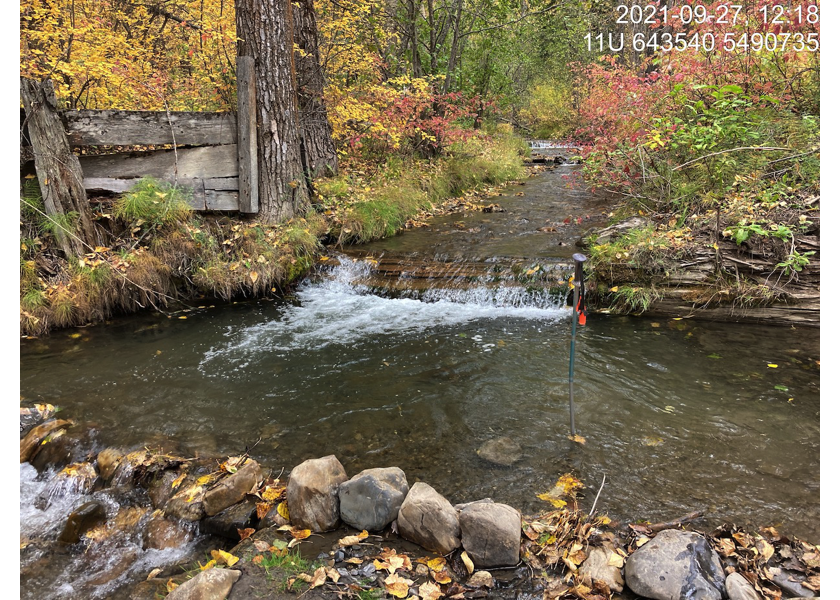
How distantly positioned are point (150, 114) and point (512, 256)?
19.3ft

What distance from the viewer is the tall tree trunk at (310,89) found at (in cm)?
943

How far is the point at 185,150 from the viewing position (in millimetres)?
7660

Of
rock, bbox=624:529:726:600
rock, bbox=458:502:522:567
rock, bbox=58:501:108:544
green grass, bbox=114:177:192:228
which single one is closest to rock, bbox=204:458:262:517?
rock, bbox=58:501:108:544

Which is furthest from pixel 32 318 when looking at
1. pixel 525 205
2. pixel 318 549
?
pixel 525 205

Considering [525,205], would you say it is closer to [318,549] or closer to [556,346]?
[556,346]

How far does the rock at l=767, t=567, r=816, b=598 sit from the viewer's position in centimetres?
267

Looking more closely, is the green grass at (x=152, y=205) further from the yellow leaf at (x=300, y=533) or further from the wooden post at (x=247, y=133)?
the yellow leaf at (x=300, y=533)

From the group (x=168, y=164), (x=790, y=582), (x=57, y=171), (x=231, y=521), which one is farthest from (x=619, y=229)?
(x=57, y=171)

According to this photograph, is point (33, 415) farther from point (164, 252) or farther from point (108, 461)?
point (164, 252)

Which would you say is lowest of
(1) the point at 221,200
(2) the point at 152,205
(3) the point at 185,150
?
(2) the point at 152,205

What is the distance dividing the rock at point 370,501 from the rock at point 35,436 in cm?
289

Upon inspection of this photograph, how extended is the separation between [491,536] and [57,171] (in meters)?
7.16

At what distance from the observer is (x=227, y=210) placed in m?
8.06

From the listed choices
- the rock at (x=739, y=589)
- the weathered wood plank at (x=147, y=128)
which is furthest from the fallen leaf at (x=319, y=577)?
the weathered wood plank at (x=147, y=128)
